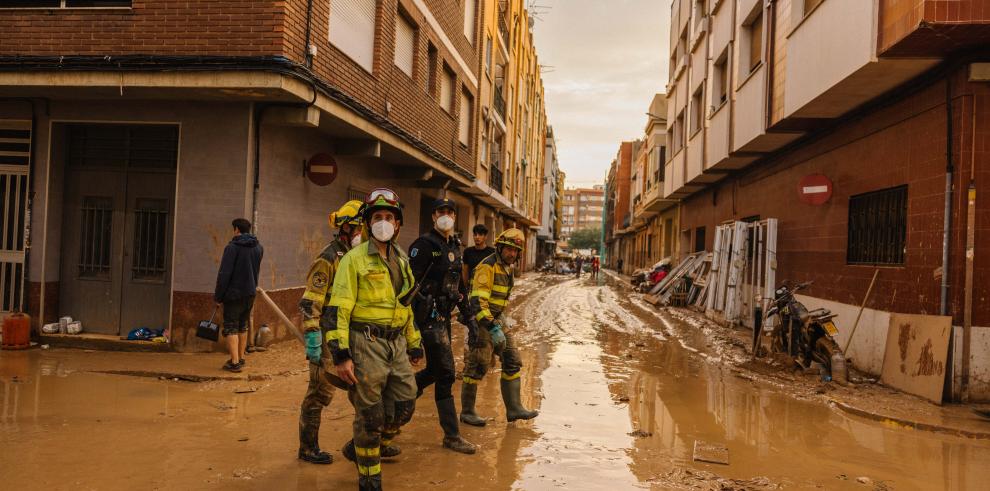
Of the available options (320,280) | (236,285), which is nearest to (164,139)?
(236,285)

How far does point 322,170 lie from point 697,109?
14.4m

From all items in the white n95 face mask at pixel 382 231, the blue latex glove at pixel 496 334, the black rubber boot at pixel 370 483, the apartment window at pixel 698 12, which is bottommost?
the black rubber boot at pixel 370 483

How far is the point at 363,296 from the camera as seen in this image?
13.2 ft

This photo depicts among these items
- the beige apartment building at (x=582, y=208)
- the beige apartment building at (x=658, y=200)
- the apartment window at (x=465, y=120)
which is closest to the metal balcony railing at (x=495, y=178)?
the apartment window at (x=465, y=120)

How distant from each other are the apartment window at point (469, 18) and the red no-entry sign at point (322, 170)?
9.67 metres

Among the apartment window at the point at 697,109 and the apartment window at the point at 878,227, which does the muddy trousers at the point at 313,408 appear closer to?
the apartment window at the point at 878,227

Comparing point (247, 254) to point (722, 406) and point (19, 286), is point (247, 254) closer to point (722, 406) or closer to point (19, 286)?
point (19, 286)

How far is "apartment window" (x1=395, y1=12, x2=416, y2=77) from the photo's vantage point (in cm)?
1294

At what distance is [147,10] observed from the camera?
8.30 metres

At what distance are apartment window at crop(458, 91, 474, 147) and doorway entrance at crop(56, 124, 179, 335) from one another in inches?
405

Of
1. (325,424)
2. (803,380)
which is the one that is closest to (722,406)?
(803,380)

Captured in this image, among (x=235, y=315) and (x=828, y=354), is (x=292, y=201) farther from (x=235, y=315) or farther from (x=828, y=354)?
(x=828, y=354)

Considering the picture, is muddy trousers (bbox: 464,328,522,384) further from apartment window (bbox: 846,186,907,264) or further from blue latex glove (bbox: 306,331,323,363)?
apartment window (bbox: 846,186,907,264)

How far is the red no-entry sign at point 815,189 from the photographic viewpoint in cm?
1057
